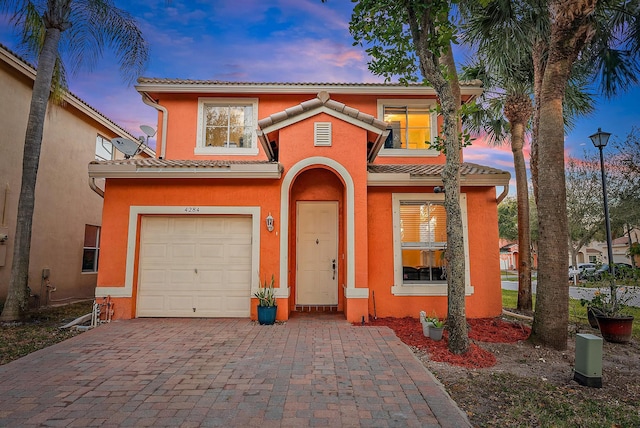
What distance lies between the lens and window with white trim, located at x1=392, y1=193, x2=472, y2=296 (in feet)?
28.1

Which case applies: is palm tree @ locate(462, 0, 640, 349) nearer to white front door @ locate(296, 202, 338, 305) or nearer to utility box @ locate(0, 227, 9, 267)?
white front door @ locate(296, 202, 338, 305)

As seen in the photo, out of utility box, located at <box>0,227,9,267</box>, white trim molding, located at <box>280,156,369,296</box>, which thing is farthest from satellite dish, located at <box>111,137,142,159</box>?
white trim molding, located at <box>280,156,369,296</box>

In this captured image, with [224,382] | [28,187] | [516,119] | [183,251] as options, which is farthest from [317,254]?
[516,119]

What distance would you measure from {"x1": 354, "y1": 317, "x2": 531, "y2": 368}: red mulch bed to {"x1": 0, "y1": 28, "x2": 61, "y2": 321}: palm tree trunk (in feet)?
28.3

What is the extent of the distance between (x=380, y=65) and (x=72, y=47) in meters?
9.16

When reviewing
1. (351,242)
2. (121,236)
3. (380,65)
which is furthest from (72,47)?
(351,242)

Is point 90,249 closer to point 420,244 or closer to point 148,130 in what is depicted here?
point 148,130

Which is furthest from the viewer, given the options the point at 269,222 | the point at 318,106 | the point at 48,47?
the point at 48,47

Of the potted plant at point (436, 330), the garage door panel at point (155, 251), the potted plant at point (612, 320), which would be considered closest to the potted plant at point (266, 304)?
the garage door panel at point (155, 251)

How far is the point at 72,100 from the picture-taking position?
11.8 meters

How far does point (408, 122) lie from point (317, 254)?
18.2ft

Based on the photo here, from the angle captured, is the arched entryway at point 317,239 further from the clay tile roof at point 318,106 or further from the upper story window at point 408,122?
the upper story window at point 408,122

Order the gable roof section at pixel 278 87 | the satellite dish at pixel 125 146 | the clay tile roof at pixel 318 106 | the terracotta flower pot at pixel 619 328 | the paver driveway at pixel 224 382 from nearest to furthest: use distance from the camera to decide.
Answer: the paver driveway at pixel 224 382
the terracotta flower pot at pixel 619 328
the clay tile roof at pixel 318 106
the satellite dish at pixel 125 146
the gable roof section at pixel 278 87

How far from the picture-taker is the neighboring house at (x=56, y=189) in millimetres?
9883
